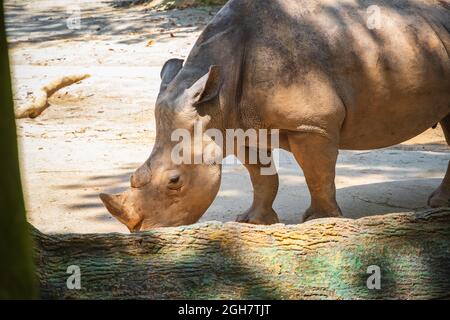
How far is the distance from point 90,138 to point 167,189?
4.86 metres

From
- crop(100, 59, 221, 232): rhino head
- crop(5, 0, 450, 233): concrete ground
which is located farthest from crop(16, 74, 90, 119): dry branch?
crop(100, 59, 221, 232): rhino head

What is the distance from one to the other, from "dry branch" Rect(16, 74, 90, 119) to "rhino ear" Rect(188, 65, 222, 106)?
632 centimetres

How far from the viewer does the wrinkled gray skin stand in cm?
544

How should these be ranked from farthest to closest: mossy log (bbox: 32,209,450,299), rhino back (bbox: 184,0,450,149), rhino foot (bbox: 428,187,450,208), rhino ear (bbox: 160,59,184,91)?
rhino foot (bbox: 428,187,450,208)
rhino ear (bbox: 160,59,184,91)
rhino back (bbox: 184,0,450,149)
mossy log (bbox: 32,209,450,299)

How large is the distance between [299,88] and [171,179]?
1071mm

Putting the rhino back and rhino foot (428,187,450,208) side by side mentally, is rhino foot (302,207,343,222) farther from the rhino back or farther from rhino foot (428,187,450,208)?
rhino foot (428,187,450,208)

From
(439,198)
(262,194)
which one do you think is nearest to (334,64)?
(262,194)

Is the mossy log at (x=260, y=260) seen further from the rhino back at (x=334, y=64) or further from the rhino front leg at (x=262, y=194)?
the rhino front leg at (x=262, y=194)

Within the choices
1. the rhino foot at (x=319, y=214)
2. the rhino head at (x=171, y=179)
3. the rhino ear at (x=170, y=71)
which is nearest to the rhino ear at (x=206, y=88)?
the rhino head at (x=171, y=179)

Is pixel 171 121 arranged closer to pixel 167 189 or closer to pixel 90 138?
pixel 167 189

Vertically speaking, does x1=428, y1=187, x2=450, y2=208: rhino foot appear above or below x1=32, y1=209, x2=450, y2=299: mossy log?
below
